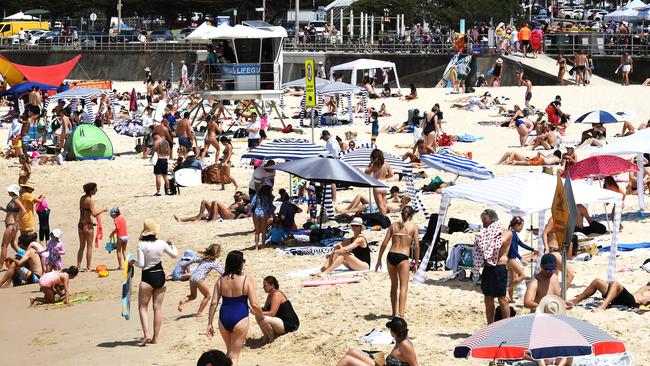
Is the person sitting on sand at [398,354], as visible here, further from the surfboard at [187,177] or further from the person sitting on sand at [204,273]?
the surfboard at [187,177]

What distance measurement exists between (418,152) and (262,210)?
27.3ft

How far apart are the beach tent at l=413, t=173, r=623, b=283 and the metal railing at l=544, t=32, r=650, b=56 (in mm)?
27766

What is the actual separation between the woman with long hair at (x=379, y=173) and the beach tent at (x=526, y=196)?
455 cm

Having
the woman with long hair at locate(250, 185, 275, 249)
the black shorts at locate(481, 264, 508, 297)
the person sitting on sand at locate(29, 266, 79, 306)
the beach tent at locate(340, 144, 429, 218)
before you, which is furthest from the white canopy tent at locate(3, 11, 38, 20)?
the black shorts at locate(481, 264, 508, 297)

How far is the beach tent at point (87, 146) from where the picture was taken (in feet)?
95.6

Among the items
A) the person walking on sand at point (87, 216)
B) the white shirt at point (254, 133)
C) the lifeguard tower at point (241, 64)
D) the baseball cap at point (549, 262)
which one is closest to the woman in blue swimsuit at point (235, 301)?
the baseball cap at point (549, 262)

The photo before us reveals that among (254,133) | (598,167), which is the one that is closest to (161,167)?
(254,133)

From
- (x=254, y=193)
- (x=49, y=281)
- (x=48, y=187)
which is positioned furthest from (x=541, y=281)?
(x=48, y=187)

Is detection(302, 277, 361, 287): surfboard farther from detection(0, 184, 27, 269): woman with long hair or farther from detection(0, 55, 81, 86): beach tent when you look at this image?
detection(0, 55, 81, 86): beach tent

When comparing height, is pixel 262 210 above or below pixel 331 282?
above

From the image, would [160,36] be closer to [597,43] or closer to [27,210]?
[597,43]

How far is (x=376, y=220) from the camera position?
18.1 meters

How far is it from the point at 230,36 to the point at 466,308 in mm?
19590

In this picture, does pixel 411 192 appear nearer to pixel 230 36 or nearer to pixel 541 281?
pixel 541 281
